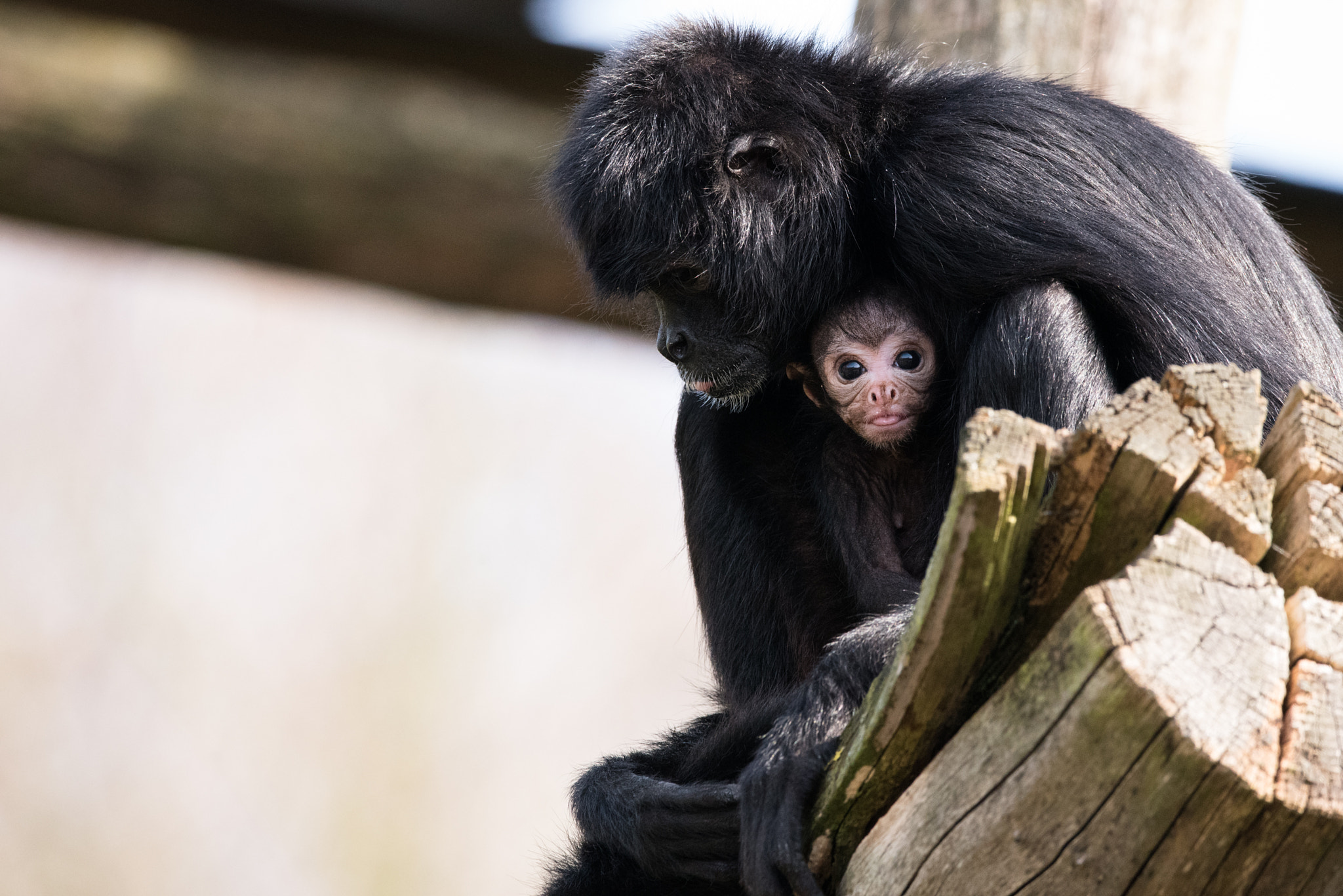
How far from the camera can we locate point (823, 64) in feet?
12.6

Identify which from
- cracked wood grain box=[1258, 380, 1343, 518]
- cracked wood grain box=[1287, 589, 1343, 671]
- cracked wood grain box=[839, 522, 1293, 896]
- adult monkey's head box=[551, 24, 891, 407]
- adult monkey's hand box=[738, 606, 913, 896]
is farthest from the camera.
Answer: adult monkey's head box=[551, 24, 891, 407]

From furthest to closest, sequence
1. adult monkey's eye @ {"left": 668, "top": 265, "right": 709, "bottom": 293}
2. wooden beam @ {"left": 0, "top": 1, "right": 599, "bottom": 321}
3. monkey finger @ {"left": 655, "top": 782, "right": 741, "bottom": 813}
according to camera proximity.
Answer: wooden beam @ {"left": 0, "top": 1, "right": 599, "bottom": 321} < adult monkey's eye @ {"left": 668, "top": 265, "right": 709, "bottom": 293} < monkey finger @ {"left": 655, "top": 782, "right": 741, "bottom": 813}

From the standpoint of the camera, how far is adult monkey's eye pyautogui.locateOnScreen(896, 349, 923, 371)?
11.4 ft

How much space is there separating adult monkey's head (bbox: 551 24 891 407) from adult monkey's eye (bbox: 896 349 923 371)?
12.8 inches

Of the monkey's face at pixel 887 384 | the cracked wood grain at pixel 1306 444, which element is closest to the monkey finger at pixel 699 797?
the monkey's face at pixel 887 384

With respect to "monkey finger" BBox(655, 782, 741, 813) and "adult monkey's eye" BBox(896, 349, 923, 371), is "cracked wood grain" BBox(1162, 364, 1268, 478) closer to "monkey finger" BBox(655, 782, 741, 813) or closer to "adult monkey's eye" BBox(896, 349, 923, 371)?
"monkey finger" BBox(655, 782, 741, 813)

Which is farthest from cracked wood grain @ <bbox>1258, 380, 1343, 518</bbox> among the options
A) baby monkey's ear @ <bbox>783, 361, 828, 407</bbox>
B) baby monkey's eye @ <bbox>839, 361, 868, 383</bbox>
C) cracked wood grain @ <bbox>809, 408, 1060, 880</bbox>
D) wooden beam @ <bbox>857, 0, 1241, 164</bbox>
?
wooden beam @ <bbox>857, 0, 1241, 164</bbox>

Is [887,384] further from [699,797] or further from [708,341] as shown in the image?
[699,797]

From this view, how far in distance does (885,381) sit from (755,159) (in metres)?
0.77

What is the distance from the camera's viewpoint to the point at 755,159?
3.67 m

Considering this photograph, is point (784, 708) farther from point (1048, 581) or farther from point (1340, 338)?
point (1340, 338)

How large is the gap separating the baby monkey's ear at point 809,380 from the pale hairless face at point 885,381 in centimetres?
19

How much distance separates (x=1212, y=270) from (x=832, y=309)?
1.02 m

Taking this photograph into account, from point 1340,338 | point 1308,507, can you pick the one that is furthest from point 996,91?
point 1308,507
